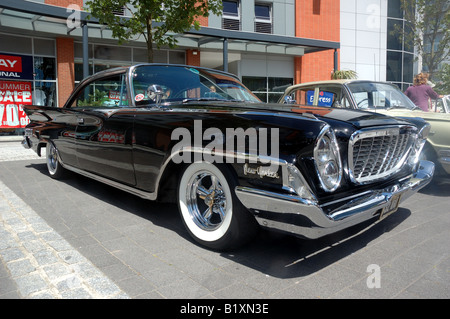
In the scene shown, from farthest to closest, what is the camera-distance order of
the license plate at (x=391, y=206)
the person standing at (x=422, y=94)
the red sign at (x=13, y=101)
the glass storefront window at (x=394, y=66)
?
the glass storefront window at (x=394, y=66) → the red sign at (x=13, y=101) → the person standing at (x=422, y=94) → the license plate at (x=391, y=206)

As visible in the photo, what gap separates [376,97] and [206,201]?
12.7ft

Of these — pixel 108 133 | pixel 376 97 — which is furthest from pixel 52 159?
pixel 376 97

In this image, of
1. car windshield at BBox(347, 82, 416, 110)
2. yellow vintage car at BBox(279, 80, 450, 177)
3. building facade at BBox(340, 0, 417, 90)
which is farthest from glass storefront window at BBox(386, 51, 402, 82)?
car windshield at BBox(347, 82, 416, 110)

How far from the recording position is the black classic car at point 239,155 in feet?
7.25

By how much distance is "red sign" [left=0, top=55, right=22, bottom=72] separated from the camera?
514 inches

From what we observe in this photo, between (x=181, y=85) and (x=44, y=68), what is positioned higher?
(x=44, y=68)

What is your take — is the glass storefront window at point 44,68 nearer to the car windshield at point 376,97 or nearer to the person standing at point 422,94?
the car windshield at point 376,97

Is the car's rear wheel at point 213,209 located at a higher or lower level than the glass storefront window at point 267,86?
lower

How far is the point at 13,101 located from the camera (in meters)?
13.5

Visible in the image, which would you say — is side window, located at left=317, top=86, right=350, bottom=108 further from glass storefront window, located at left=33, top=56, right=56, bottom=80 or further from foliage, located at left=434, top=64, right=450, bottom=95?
foliage, located at left=434, top=64, right=450, bottom=95

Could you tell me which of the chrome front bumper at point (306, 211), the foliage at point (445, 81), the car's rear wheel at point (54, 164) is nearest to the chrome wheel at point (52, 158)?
the car's rear wheel at point (54, 164)

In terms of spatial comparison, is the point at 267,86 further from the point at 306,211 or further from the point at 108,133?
the point at 306,211

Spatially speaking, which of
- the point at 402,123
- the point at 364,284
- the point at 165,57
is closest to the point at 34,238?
the point at 364,284

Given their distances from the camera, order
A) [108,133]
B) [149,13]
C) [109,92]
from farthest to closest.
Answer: [149,13], [109,92], [108,133]
